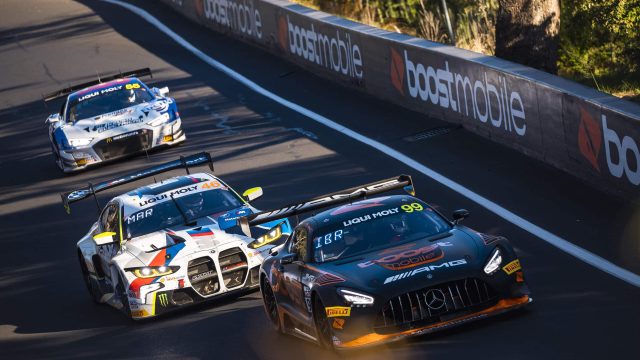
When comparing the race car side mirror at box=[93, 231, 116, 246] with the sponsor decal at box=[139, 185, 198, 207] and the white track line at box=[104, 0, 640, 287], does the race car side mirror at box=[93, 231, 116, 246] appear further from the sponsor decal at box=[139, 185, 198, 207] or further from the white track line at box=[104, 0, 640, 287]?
the white track line at box=[104, 0, 640, 287]

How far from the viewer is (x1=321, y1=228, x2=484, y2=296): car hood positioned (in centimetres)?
1054

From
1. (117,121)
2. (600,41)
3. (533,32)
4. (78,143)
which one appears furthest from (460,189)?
(600,41)

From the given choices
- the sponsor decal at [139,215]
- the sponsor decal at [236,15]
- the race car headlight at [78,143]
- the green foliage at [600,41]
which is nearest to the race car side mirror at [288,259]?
the sponsor decal at [139,215]

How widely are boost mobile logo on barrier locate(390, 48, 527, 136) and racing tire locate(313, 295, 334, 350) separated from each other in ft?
27.9

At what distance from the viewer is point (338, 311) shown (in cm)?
1055

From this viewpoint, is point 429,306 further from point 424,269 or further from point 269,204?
point 269,204

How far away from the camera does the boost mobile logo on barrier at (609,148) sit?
14.9 meters

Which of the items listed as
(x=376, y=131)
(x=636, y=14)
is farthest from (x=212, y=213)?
(x=636, y=14)

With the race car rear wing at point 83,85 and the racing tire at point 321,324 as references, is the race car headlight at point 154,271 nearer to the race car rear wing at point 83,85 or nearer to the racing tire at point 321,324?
the racing tire at point 321,324

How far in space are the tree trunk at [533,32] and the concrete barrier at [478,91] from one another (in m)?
1.63

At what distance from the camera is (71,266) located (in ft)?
59.6

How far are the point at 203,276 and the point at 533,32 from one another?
36.8 ft

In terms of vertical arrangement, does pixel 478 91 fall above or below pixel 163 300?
below

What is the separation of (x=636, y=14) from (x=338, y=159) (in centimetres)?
597
